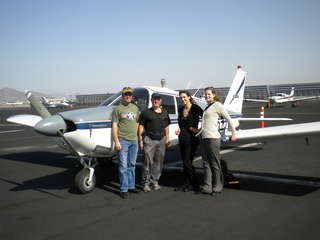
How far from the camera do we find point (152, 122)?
5.45 meters

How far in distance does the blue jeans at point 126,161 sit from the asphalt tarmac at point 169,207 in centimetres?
28

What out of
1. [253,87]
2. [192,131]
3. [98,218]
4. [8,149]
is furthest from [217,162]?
[253,87]

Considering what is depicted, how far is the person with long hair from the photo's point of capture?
203 inches

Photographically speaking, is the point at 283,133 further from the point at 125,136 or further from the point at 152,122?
the point at 125,136

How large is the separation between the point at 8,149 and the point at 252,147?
9.03 metres

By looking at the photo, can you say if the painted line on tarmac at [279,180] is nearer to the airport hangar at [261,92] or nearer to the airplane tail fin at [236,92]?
the airplane tail fin at [236,92]

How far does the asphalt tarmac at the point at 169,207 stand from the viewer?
12.5ft

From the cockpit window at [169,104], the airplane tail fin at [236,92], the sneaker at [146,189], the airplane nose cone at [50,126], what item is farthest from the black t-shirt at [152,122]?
the airplane tail fin at [236,92]

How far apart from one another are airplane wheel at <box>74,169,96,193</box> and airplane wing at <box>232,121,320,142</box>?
2.82 m

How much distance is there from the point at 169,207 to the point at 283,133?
229cm

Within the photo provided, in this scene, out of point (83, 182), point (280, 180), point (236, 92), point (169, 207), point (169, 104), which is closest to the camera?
point (169, 207)

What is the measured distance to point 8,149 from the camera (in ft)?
39.1

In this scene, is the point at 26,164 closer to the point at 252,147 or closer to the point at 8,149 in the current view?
the point at 8,149

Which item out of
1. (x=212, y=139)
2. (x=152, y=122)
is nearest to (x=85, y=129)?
(x=152, y=122)
